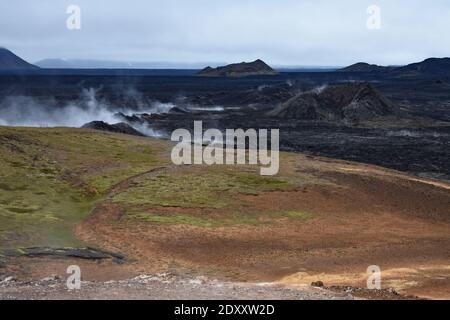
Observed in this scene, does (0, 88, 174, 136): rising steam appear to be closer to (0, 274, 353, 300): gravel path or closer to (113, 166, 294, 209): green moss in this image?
(113, 166, 294, 209): green moss

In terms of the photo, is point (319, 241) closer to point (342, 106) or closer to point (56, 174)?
point (56, 174)

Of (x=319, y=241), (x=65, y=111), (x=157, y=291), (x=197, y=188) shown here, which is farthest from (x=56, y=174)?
(x=65, y=111)

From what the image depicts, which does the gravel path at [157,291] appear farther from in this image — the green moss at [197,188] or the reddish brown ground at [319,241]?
the green moss at [197,188]

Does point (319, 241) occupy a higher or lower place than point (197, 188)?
lower

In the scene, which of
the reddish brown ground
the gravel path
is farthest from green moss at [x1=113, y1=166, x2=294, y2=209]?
the gravel path
